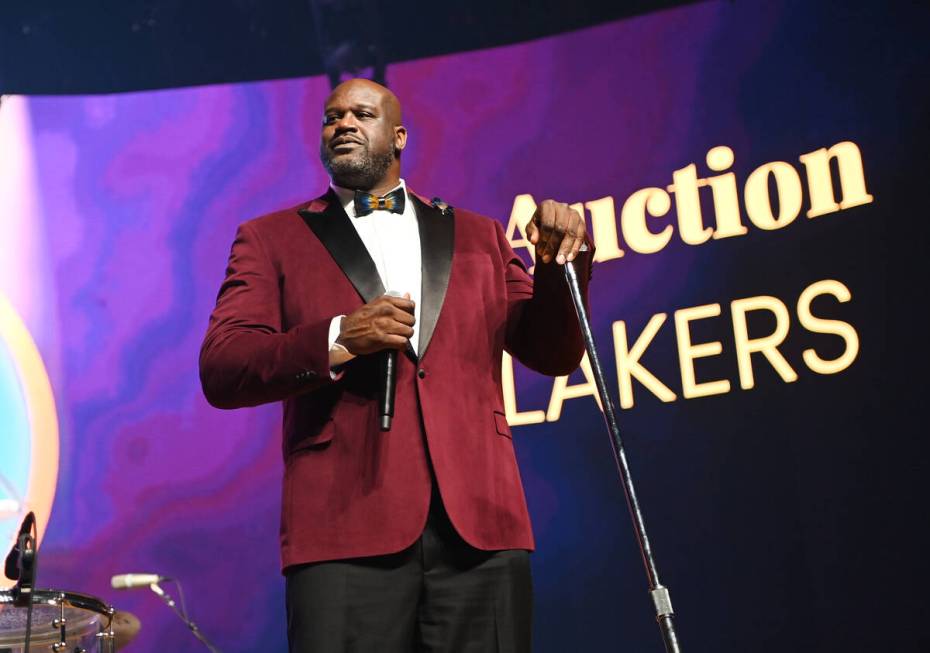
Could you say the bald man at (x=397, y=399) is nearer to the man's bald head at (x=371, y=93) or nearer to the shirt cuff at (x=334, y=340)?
the shirt cuff at (x=334, y=340)

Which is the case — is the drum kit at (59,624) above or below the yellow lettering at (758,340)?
below

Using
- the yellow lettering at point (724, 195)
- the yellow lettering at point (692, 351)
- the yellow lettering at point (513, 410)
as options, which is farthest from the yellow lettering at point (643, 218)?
the yellow lettering at point (513, 410)

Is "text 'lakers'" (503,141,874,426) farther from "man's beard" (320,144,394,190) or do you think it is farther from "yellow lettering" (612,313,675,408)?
"man's beard" (320,144,394,190)

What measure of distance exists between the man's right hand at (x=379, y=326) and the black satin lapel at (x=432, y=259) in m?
0.17

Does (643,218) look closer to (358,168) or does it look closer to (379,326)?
(358,168)

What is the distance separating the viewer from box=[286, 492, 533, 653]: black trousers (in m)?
1.67

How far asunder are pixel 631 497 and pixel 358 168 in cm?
87

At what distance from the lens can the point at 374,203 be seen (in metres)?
A: 2.02

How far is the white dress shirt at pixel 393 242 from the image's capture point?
1.93 metres

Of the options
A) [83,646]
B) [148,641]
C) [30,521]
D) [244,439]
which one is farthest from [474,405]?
[148,641]

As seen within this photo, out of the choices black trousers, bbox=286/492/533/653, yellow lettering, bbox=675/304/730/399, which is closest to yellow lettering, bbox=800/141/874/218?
yellow lettering, bbox=675/304/730/399

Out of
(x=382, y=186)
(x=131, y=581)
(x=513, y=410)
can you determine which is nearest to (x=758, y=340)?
(x=513, y=410)

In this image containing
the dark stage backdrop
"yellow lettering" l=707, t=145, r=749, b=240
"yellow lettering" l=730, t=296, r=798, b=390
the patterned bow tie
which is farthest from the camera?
"yellow lettering" l=707, t=145, r=749, b=240

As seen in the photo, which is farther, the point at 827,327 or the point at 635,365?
the point at 635,365
